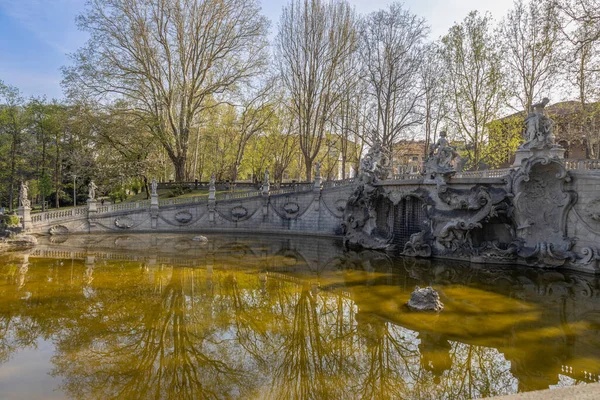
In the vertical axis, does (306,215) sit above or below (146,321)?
above

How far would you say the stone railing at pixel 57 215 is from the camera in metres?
22.2

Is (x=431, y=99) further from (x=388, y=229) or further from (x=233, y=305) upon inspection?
(x=233, y=305)

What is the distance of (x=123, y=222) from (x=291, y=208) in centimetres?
1171

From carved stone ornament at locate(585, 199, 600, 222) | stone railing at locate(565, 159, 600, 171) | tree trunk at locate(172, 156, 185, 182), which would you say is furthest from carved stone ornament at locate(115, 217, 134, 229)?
carved stone ornament at locate(585, 199, 600, 222)

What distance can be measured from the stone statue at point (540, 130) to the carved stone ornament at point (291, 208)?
15006mm

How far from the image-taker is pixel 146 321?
337 inches

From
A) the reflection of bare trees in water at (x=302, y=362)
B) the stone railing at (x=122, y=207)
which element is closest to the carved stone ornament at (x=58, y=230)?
the stone railing at (x=122, y=207)

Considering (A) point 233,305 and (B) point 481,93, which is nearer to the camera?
(A) point 233,305

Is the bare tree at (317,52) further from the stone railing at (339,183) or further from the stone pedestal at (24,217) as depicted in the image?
the stone pedestal at (24,217)

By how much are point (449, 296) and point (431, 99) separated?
21.0 metres

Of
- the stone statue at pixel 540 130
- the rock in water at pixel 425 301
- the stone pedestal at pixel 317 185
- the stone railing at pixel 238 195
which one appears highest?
the stone statue at pixel 540 130

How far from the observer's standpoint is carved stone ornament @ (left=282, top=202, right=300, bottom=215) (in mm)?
26172

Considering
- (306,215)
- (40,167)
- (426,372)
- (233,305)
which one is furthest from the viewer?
(40,167)

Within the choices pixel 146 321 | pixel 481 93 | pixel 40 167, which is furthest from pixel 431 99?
pixel 40 167
